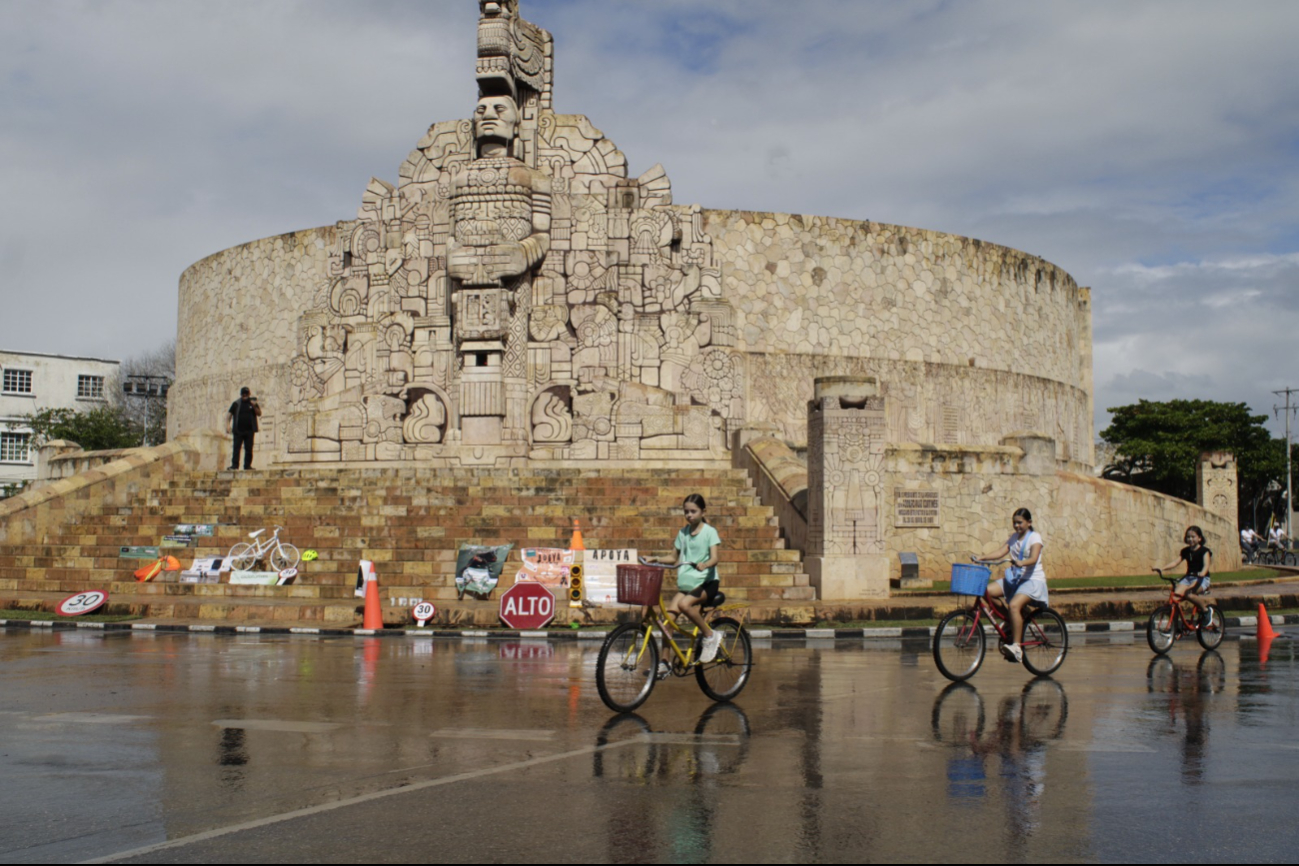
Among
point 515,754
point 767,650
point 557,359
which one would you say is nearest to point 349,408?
point 557,359

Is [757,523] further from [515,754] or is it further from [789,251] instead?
[789,251]

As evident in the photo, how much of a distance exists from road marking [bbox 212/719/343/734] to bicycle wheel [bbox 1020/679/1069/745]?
424 centimetres

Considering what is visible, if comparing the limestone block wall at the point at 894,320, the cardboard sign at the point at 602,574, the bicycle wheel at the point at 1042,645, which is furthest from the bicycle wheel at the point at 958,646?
the limestone block wall at the point at 894,320

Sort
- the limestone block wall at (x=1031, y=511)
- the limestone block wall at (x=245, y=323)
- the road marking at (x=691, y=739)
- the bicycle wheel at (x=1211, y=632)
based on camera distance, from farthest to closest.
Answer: the limestone block wall at (x=245, y=323), the limestone block wall at (x=1031, y=511), the bicycle wheel at (x=1211, y=632), the road marking at (x=691, y=739)

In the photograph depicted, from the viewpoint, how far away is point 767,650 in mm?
12352

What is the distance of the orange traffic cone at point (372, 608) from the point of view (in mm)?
14000

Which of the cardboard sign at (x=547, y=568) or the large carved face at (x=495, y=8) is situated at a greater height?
the large carved face at (x=495, y=8)

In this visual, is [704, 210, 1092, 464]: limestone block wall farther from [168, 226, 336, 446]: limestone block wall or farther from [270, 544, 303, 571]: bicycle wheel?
[270, 544, 303, 571]: bicycle wheel

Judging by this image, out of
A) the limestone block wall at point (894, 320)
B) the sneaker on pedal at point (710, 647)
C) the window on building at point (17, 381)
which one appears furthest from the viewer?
the window on building at point (17, 381)

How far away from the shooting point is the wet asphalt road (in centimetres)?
485

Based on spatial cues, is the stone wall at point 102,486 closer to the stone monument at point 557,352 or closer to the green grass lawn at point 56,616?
the stone monument at point 557,352

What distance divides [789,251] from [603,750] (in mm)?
26365

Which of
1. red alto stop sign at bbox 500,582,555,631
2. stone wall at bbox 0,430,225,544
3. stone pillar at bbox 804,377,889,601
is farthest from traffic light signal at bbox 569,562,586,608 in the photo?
stone wall at bbox 0,430,225,544

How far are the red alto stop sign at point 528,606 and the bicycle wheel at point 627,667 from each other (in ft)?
20.3
